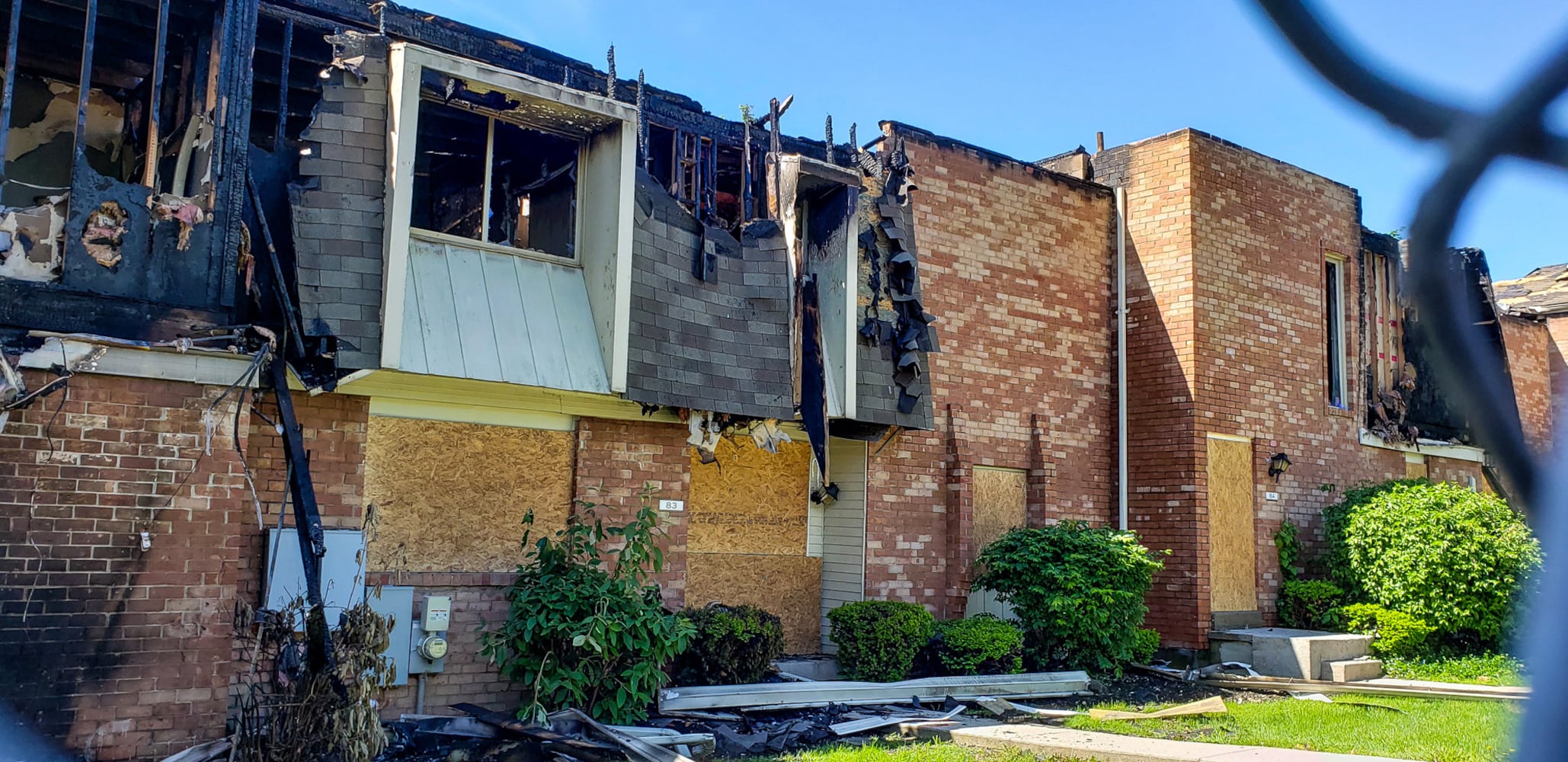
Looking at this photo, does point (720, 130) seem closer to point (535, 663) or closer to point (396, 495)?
point (396, 495)

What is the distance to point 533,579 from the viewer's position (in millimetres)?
10039

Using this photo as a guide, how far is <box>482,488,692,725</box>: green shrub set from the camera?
9.52m

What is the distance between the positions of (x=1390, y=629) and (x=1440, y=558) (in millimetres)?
1076

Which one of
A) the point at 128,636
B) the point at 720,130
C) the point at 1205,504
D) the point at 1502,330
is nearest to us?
the point at 128,636

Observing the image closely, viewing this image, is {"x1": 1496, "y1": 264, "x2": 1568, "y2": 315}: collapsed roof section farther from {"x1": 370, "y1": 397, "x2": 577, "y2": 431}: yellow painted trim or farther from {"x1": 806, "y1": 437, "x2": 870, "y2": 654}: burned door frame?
{"x1": 370, "y1": 397, "x2": 577, "y2": 431}: yellow painted trim

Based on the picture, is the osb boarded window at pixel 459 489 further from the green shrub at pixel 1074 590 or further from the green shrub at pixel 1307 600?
the green shrub at pixel 1307 600

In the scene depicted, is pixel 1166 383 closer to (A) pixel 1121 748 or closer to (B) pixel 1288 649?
(B) pixel 1288 649

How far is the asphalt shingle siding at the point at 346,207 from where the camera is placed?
29.8 feet

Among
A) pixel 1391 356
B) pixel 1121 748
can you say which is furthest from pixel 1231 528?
pixel 1121 748

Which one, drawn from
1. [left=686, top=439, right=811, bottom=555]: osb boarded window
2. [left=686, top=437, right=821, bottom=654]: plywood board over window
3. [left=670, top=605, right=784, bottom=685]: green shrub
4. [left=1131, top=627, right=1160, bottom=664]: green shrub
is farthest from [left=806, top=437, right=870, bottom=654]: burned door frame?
[left=1131, top=627, right=1160, bottom=664]: green shrub

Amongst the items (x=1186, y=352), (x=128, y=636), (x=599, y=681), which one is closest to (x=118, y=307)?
(x=128, y=636)

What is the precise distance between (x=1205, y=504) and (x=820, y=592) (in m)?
5.49

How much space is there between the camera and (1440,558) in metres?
14.6

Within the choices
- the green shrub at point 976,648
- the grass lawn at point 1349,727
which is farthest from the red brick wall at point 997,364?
the grass lawn at point 1349,727
